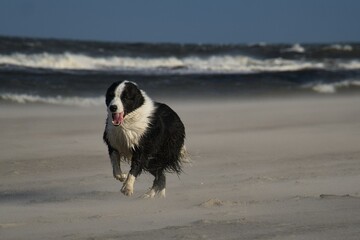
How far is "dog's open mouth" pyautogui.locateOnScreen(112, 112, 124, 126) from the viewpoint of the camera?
8281 mm

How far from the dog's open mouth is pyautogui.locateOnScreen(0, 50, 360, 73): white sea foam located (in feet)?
83.3

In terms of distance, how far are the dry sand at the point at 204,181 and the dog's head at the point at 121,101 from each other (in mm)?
710

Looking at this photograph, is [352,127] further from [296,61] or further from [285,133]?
[296,61]

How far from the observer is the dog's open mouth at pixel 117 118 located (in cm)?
828

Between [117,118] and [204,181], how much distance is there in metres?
1.47

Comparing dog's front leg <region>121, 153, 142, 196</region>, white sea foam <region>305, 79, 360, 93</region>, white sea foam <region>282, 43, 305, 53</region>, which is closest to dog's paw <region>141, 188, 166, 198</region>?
dog's front leg <region>121, 153, 142, 196</region>

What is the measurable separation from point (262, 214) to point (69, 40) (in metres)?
41.7

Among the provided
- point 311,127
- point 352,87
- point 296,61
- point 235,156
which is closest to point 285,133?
point 311,127

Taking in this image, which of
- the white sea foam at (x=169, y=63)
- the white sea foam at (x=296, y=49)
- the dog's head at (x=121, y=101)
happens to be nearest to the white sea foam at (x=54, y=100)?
the dog's head at (x=121, y=101)

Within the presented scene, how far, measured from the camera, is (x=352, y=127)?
1444 cm

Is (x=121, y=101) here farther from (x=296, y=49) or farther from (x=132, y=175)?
(x=296, y=49)

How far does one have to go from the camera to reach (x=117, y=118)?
8.28 meters

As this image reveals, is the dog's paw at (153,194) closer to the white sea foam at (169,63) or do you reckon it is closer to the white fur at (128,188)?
the white fur at (128,188)

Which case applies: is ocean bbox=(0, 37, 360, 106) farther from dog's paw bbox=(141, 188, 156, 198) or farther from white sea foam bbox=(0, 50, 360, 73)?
dog's paw bbox=(141, 188, 156, 198)
